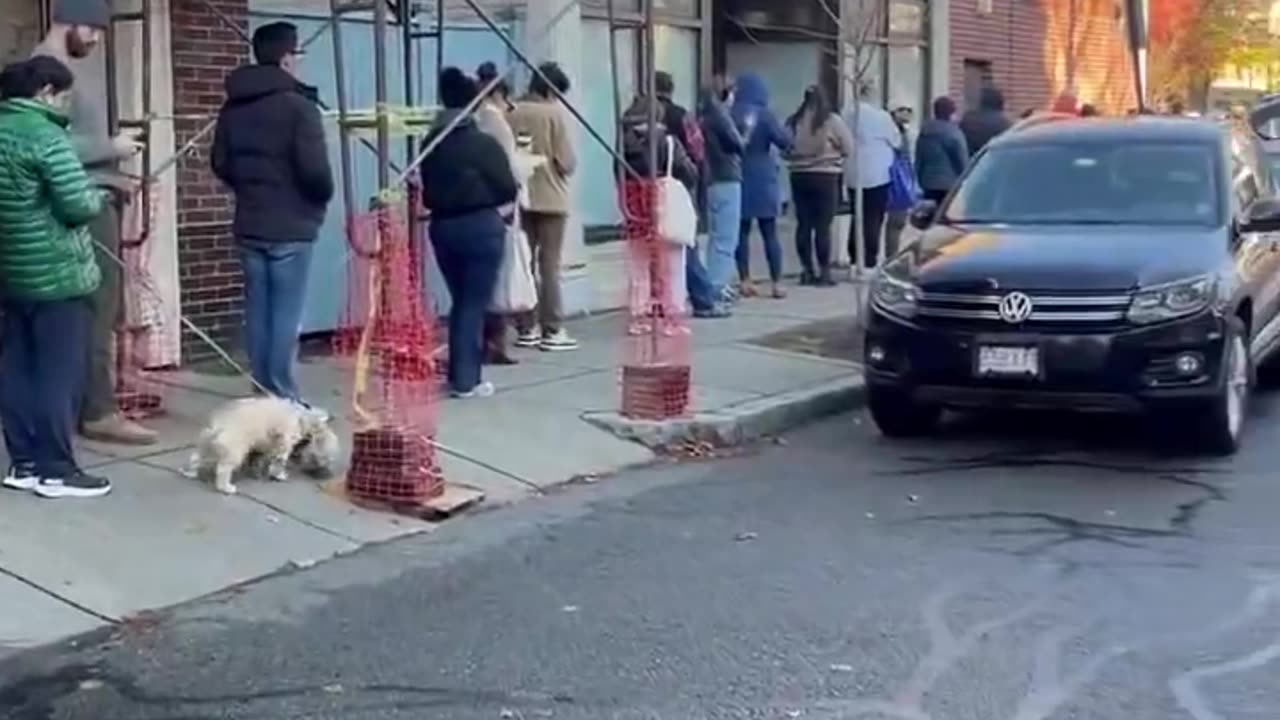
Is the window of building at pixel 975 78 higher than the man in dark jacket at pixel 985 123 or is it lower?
higher

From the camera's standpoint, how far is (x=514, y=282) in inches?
436

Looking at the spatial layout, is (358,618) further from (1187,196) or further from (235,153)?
(1187,196)

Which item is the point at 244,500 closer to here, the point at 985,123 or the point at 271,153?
the point at 271,153

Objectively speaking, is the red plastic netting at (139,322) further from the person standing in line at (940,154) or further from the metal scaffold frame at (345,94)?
the person standing in line at (940,154)

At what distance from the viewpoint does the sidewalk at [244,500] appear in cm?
692

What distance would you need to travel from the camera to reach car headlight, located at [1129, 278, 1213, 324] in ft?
30.1

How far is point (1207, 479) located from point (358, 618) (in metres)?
4.28

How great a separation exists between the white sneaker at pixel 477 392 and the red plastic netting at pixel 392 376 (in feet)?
5.43

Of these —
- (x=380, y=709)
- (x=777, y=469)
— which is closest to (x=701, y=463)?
(x=777, y=469)

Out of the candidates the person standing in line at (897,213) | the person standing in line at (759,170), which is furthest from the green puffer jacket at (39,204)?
the person standing in line at (897,213)

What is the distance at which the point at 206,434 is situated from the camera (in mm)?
8133

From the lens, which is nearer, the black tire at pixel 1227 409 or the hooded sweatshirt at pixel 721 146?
the black tire at pixel 1227 409

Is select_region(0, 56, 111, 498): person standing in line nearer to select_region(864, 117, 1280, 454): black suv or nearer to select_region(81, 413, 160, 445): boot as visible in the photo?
select_region(81, 413, 160, 445): boot

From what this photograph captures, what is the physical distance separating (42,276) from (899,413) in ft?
14.5
